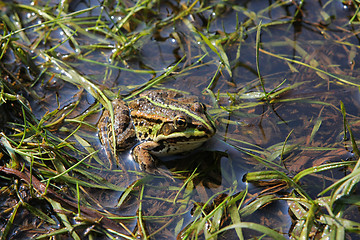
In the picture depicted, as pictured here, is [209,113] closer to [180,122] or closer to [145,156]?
[180,122]

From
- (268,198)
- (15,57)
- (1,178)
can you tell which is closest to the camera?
(268,198)

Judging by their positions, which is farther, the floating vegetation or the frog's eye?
the frog's eye

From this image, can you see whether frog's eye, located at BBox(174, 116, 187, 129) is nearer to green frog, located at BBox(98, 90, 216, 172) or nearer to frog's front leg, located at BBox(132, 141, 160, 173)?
green frog, located at BBox(98, 90, 216, 172)

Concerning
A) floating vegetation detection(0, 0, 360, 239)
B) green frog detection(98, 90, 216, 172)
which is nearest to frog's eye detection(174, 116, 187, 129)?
green frog detection(98, 90, 216, 172)

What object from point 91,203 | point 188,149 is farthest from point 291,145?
point 91,203

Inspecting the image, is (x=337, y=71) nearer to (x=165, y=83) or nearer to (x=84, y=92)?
(x=165, y=83)
